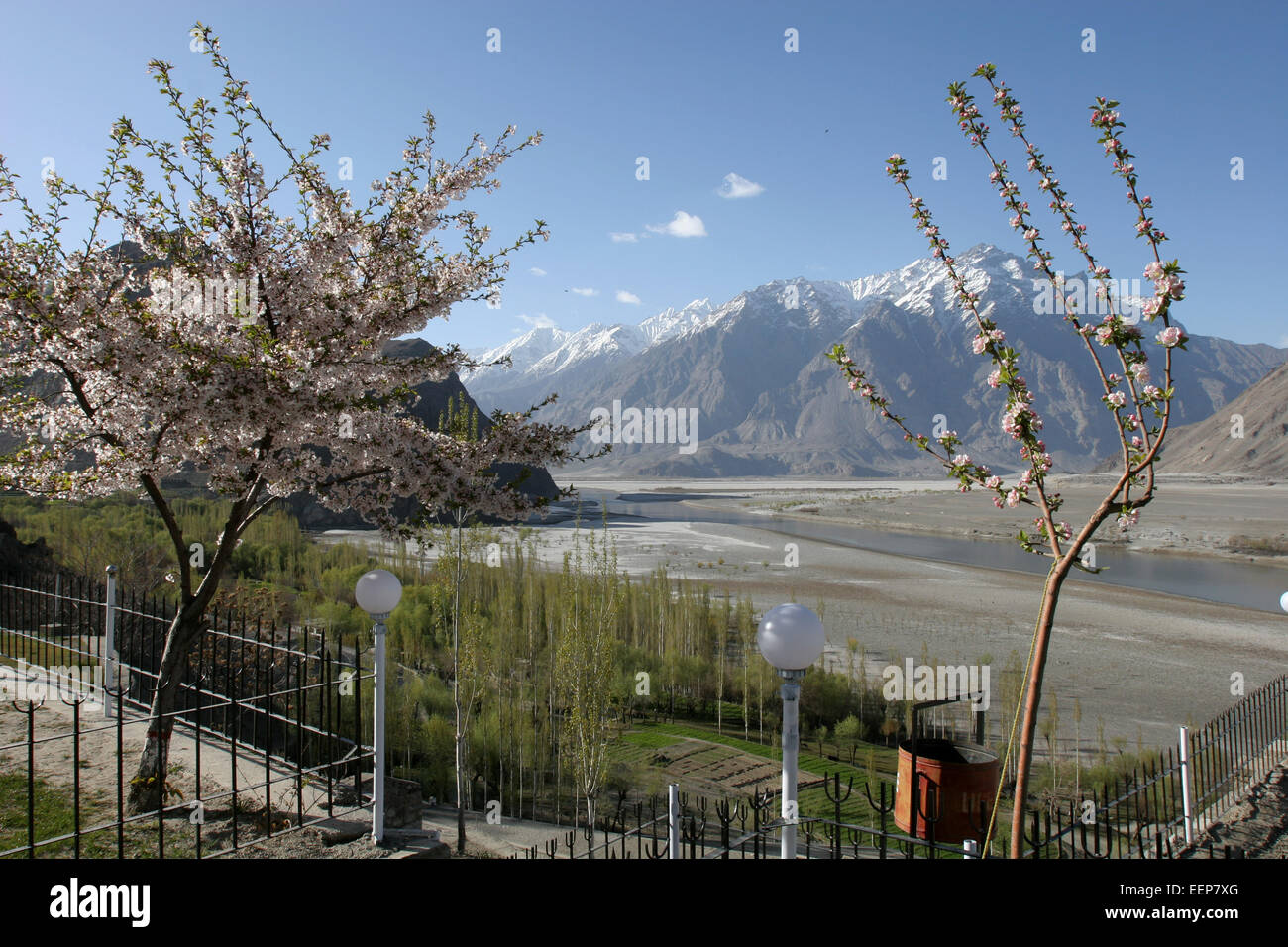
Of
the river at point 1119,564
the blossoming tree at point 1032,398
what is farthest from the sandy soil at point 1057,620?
the blossoming tree at point 1032,398

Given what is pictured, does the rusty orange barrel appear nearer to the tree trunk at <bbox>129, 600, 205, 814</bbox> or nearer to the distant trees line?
the distant trees line

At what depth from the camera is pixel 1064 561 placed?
3355 millimetres

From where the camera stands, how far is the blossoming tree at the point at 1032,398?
325cm

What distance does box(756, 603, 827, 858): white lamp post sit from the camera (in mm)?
3564

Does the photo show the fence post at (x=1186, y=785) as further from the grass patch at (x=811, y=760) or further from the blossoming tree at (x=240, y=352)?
the blossoming tree at (x=240, y=352)

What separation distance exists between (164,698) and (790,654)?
4.68 metres

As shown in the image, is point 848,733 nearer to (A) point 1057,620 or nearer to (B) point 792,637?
(B) point 792,637

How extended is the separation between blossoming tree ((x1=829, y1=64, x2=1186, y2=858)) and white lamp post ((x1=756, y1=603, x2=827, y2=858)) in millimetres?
942

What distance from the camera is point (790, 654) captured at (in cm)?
357

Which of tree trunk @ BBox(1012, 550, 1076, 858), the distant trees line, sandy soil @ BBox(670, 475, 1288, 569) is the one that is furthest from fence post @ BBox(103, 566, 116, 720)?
sandy soil @ BBox(670, 475, 1288, 569)

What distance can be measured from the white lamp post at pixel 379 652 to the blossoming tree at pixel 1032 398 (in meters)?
3.25
